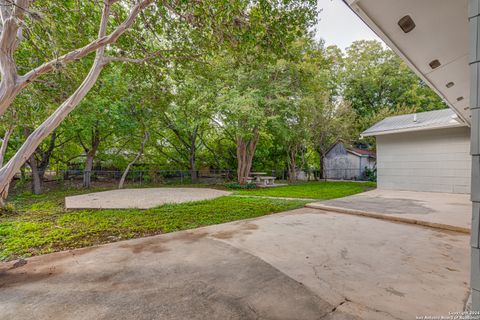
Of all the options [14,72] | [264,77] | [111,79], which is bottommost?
[14,72]

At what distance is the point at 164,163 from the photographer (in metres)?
13.3

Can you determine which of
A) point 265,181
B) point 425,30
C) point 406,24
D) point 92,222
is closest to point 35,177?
point 92,222

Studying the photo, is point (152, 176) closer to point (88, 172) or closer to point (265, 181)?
point (88, 172)

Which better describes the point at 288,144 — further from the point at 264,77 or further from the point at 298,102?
the point at 264,77

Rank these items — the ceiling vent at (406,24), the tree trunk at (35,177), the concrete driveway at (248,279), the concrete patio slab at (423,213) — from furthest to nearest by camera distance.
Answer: the tree trunk at (35,177)
the concrete patio slab at (423,213)
the ceiling vent at (406,24)
the concrete driveway at (248,279)

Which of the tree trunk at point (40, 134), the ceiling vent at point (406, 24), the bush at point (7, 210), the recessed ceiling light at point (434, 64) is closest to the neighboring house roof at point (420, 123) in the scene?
the recessed ceiling light at point (434, 64)

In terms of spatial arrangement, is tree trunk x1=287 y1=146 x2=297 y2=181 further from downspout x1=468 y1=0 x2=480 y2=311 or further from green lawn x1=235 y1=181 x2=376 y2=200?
downspout x1=468 y1=0 x2=480 y2=311

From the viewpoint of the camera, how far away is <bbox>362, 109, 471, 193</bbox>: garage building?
25.6ft

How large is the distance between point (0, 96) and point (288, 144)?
12.9 meters

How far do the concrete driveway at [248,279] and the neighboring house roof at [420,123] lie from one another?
6345 millimetres

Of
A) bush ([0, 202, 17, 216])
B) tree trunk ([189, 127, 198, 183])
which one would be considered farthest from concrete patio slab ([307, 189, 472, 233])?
tree trunk ([189, 127, 198, 183])

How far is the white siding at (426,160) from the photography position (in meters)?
7.81

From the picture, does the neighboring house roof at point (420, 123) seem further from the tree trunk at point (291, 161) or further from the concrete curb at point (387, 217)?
the concrete curb at point (387, 217)

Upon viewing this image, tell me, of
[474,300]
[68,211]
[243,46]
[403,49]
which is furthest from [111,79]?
[474,300]
